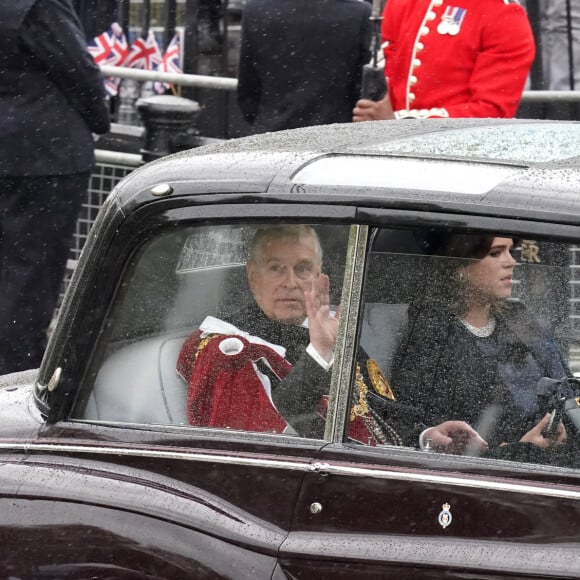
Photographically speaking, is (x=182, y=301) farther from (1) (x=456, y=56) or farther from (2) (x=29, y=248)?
(2) (x=29, y=248)

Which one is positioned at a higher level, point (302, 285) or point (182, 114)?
point (302, 285)

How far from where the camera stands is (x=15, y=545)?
2887mm

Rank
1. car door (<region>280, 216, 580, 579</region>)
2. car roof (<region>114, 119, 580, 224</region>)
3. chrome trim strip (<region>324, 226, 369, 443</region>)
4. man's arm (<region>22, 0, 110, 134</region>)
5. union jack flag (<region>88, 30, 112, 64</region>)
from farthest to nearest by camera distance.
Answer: union jack flag (<region>88, 30, 112, 64</region>) < man's arm (<region>22, 0, 110, 134</region>) < chrome trim strip (<region>324, 226, 369, 443</region>) < car roof (<region>114, 119, 580, 224</region>) < car door (<region>280, 216, 580, 579</region>)

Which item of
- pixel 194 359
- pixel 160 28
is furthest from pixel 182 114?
pixel 194 359

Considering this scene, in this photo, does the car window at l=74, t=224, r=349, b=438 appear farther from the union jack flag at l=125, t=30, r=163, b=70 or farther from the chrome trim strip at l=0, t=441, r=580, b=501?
the union jack flag at l=125, t=30, r=163, b=70

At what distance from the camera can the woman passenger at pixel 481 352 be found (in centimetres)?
253

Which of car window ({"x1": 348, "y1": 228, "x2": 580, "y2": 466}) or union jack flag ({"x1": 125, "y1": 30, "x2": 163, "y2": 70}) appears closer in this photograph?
car window ({"x1": 348, "y1": 228, "x2": 580, "y2": 466})

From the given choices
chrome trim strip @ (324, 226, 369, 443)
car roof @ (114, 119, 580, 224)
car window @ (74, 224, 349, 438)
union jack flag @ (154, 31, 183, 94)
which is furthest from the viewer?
union jack flag @ (154, 31, 183, 94)

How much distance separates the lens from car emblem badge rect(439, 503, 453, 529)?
2471 millimetres

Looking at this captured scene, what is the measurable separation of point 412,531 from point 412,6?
149 inches

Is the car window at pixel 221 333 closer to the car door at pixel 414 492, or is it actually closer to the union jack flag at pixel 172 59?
the car door at pixel 414 492

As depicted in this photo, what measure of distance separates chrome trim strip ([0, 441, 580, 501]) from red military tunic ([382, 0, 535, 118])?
3.06m

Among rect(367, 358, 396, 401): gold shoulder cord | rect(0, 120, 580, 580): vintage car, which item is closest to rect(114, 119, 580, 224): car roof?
rect(0, 120, 580, 580): vintage car

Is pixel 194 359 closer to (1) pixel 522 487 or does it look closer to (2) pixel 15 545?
(2) pixel 15 545
